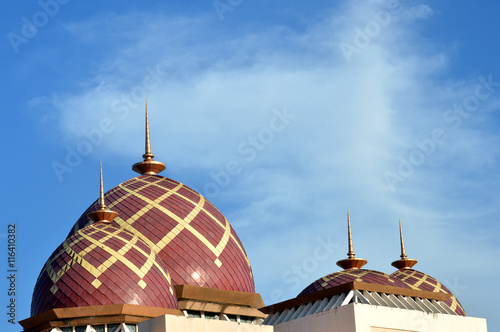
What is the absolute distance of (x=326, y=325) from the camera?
2086 cm

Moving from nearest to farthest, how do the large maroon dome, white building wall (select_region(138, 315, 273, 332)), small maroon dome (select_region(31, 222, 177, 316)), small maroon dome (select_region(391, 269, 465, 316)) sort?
white building wall (select_region(138, 315, 273, 332)), small maroon dome (select_region(31, 222, 177, 316)), the large maroon dome, small maroon dome (select_region(391, 269, 465, 316))

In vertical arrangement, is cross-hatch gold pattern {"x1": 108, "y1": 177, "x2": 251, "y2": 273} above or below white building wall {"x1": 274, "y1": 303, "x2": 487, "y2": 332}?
above

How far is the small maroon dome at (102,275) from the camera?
18578 millimetres

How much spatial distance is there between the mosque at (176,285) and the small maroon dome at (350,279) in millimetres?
44

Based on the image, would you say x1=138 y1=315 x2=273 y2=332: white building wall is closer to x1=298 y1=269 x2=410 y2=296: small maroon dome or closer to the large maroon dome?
the large maroon dome

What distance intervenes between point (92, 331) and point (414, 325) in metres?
7.64

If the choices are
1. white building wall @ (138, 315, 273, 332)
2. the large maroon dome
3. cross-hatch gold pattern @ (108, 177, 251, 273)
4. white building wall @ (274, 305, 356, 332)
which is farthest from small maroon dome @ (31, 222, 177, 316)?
white building wall @ (274, 305, 356, 332)

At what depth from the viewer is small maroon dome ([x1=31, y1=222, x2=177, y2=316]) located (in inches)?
731

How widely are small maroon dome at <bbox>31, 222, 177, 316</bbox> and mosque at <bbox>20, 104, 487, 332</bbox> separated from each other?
24mm

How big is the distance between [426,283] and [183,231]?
10.0 m

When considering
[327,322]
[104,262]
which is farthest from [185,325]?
[327,322]

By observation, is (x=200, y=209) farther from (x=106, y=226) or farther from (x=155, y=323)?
(x=155, y=323)

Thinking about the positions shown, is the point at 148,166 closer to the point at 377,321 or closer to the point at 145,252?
the point at 145,252

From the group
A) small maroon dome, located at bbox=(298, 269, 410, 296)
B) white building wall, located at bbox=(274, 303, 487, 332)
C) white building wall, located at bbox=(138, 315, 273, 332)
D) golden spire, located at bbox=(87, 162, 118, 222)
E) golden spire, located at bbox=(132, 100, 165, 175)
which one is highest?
golden spire, located at bbox=(132, 100, 165, 175)
